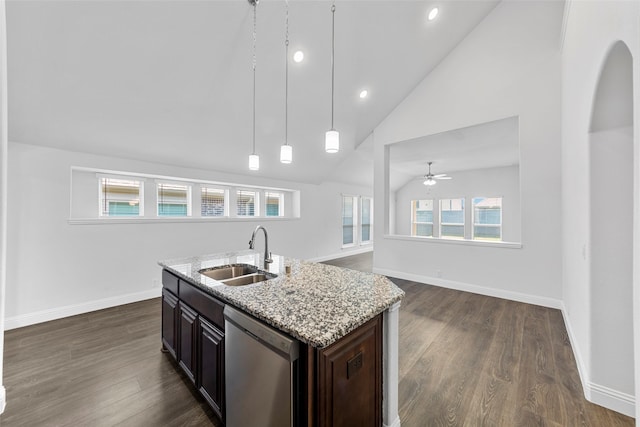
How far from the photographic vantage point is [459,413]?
5.53ft

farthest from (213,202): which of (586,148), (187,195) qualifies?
(586,148)

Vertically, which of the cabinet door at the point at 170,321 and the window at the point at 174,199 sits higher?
the window at the point at 174,199

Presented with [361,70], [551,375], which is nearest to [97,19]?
[361,70]

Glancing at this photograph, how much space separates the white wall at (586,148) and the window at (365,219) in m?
6.04

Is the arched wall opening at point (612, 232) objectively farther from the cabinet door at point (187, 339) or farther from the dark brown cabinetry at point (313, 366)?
the cabinet door at point (187, 339)

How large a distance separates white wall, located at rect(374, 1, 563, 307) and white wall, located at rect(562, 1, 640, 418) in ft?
2.61

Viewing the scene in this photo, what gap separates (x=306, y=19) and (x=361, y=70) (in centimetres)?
126

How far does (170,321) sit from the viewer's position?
7.28 feet

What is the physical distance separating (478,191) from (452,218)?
1.22m

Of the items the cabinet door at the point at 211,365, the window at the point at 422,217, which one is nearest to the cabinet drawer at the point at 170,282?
the cabinet door at the point at 211,365

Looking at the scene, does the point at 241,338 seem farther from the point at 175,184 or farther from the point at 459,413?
the point at 175,184

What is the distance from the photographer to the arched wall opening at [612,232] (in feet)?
5.44

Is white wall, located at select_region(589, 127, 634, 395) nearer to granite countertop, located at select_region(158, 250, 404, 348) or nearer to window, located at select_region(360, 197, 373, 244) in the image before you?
granite countertop, located at select_region(158, 250, 404, 348)

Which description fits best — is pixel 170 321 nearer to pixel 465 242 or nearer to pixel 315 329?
pixel 315 329
